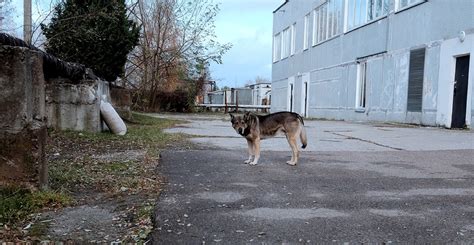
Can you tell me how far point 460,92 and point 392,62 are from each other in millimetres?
4357

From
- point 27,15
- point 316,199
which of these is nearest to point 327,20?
point 27,15

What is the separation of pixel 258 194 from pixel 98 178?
75.7 inches

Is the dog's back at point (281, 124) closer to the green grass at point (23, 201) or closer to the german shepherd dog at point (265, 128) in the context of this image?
the german shepherd dog at point (265, 128)

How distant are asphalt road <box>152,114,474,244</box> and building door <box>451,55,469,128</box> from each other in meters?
7.54

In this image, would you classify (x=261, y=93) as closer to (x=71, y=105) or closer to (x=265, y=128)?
(x=71, y=105)

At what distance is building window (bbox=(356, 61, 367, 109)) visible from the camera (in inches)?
859

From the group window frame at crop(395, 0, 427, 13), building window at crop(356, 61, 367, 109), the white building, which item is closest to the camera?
window frame at crop(395, 0, 427, 13)

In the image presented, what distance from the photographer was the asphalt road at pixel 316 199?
346cm

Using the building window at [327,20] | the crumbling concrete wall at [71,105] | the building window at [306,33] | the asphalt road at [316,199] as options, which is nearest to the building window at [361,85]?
the building window at [327,20]

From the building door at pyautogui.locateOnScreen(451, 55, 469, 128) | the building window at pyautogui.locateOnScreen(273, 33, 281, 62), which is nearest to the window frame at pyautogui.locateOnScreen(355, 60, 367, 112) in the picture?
the building door at pyautogui.locateOnScreen(451, 55, 469, 128)

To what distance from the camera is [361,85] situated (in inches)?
875

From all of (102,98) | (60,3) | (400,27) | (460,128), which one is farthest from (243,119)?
(400,27)

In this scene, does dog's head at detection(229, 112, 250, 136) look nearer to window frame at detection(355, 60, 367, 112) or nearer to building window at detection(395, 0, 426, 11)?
building window at detection(395, 0, 426, 11)

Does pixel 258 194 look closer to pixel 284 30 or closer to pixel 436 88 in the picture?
pixel 436 88
